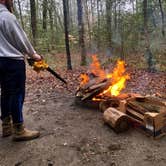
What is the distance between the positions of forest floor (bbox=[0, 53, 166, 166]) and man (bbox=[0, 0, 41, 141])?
0.33m

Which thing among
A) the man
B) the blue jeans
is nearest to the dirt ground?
the man

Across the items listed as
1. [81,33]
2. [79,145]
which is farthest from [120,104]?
[81,33]

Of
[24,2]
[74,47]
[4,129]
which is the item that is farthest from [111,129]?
[24,2]

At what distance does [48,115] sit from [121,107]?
4.66 ft

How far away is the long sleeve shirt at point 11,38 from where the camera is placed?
3.32 metres

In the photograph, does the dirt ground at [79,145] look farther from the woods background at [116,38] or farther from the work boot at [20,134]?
the woods background at [116,38]

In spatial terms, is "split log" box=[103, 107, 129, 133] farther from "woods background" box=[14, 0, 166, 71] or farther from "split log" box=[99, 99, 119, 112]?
"woods background" box=[14, 0, 166, 71]

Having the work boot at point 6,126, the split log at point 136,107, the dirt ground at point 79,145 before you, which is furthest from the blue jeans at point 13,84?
the split log at point 136,107

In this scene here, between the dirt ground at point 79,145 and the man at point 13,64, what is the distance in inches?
11.8

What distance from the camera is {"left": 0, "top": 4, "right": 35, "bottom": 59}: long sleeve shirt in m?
3.32

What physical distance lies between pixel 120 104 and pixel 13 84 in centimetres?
177

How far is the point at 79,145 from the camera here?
11.8 ft

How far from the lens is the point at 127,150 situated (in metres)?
3.41

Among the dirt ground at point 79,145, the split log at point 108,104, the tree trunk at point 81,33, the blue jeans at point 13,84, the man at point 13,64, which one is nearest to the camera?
the dirt ground at point 79,145
